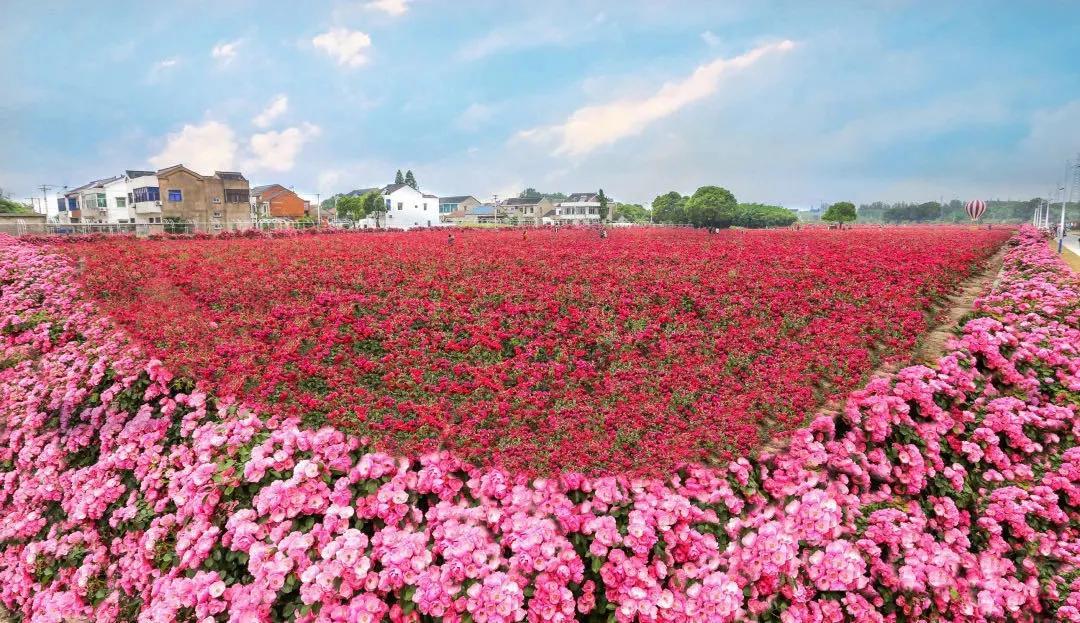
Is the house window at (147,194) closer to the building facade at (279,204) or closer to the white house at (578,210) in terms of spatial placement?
the building facade at (279,204)

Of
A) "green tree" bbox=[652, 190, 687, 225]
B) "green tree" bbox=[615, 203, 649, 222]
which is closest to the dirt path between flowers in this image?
"green tree" bbox=[652, 190, 687, 225]

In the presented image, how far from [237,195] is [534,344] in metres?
50.6

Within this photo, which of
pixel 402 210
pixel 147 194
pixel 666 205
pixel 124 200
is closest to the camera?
pixel 147 194

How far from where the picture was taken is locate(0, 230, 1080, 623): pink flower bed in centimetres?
290

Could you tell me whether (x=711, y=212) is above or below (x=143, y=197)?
below

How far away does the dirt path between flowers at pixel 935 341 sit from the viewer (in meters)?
4.43

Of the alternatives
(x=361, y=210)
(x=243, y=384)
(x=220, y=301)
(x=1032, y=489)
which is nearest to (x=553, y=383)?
(x=243, y=384)

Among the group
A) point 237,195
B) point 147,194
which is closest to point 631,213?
point 237,195

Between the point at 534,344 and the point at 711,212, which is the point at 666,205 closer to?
the point at 711,212

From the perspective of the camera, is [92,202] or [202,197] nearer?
[202,197]

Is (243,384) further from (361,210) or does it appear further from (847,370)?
(361,210)

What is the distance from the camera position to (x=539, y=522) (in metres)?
3.02

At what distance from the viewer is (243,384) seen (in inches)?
178

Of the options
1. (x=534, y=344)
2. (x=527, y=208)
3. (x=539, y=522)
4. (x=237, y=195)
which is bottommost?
(x=539, y=522)
